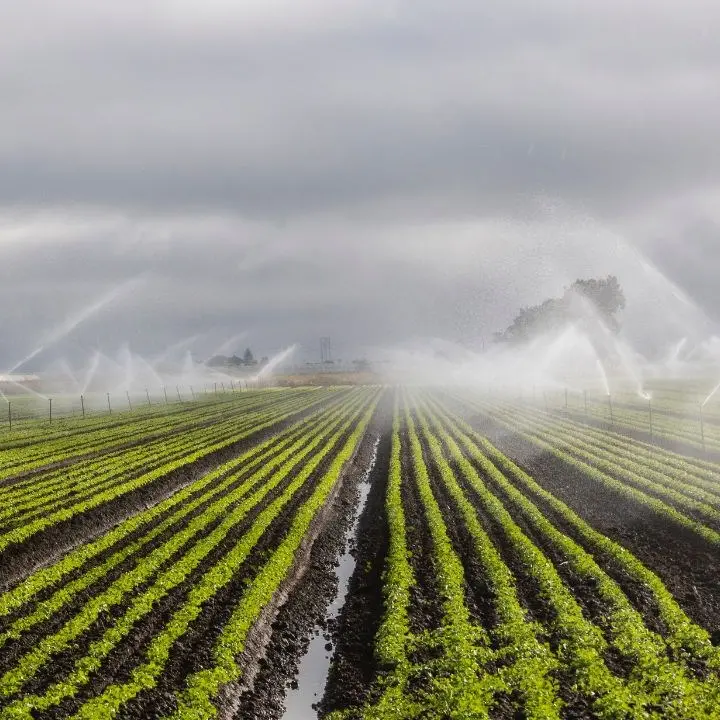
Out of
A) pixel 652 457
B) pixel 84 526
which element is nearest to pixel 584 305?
pixel 652 457

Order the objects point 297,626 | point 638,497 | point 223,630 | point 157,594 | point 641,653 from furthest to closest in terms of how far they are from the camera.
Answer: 1. point 638,497
2. point 157,594
3. point 297,626
4. point 223,630
5. point 641,653

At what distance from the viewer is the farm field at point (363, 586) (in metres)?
15.2

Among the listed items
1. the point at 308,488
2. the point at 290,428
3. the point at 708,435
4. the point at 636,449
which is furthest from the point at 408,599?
the point at 290,428

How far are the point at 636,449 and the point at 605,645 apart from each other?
3024 cm

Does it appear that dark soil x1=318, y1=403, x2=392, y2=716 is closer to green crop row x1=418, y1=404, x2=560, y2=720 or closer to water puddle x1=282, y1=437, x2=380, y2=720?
water puddle x1=282, y1=437, x2=380, y2=720

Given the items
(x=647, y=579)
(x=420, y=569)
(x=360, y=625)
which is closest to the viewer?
(x=360, y=625)

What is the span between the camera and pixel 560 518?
2877 centimetres

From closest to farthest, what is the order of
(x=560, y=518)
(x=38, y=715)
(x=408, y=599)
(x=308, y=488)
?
(x=38, y=715) < (x=408, y=599) < (x=560, y=518) < (x=308, y=488)

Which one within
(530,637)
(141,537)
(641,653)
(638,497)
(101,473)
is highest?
(101,473)

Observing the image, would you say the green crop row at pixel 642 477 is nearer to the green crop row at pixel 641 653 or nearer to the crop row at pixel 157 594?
the green crop row at pixel 641 653

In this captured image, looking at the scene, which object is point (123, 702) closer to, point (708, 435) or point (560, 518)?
point (560, 518)

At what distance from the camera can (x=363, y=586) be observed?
74.7 ft

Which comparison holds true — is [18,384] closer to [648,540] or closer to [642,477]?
[642,477]

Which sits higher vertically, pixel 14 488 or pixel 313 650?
pixel 14 488
